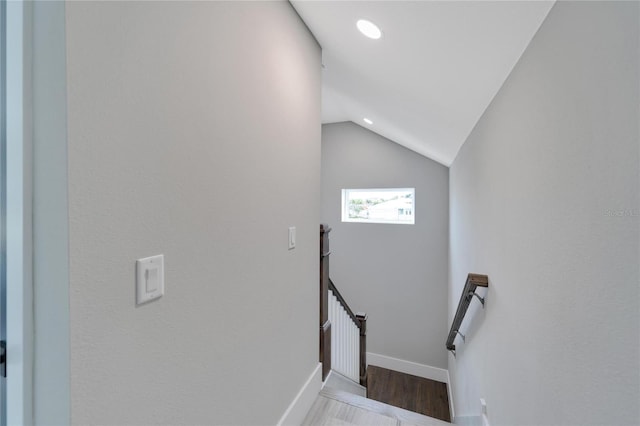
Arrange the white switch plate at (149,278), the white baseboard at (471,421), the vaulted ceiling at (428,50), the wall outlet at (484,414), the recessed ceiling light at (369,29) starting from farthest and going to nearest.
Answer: the white baseboard at (471,421) < the wall outlet at (484,414) < the recessed ceiling light at (369,29) < the vaulted ceiling at (428,50) < the white switch plate at (149,278)

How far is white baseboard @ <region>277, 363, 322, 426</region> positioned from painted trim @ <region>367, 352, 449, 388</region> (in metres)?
3.20

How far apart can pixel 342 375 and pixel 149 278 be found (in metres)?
2.23

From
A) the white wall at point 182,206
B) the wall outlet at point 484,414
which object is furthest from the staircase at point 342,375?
the white wall at point 182,206

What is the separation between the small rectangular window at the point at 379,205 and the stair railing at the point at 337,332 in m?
2.06

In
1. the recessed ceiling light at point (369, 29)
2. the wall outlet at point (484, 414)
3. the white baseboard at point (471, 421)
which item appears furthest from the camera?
the white baseboard at point (471, 421)

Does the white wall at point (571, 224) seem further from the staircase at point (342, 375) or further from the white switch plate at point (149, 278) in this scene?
the white switch plate at point (149, 278)

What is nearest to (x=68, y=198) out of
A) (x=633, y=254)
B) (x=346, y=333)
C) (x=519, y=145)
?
(x=633, y=254)

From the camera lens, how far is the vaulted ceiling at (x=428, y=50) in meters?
1.07

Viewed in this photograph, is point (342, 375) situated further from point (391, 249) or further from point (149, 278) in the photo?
point (391, 249)

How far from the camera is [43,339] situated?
58cm

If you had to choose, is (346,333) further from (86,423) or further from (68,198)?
(68,198)

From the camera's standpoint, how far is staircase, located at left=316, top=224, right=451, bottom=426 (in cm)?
176

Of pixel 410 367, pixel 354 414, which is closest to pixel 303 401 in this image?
pixel 354 414

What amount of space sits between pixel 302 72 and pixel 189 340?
147 centimetres
